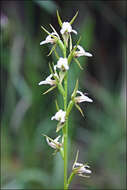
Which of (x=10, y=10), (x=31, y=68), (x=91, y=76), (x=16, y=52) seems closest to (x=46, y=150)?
(x=31, y=68)

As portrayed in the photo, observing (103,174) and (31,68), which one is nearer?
(103,174)

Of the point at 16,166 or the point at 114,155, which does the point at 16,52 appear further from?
the point at 114,155

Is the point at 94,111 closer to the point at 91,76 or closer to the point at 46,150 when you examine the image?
the point at 91,76

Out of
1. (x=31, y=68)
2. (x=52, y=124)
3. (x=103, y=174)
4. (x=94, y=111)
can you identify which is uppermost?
(x=31, y=68)

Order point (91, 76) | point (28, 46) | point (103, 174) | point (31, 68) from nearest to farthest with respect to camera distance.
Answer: point (103, 174) → point (31, 68) → point (28, 46) → point (91, 76)

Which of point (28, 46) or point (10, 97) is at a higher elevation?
point (28, 46)

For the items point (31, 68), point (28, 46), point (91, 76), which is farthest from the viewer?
point (91, 76)
